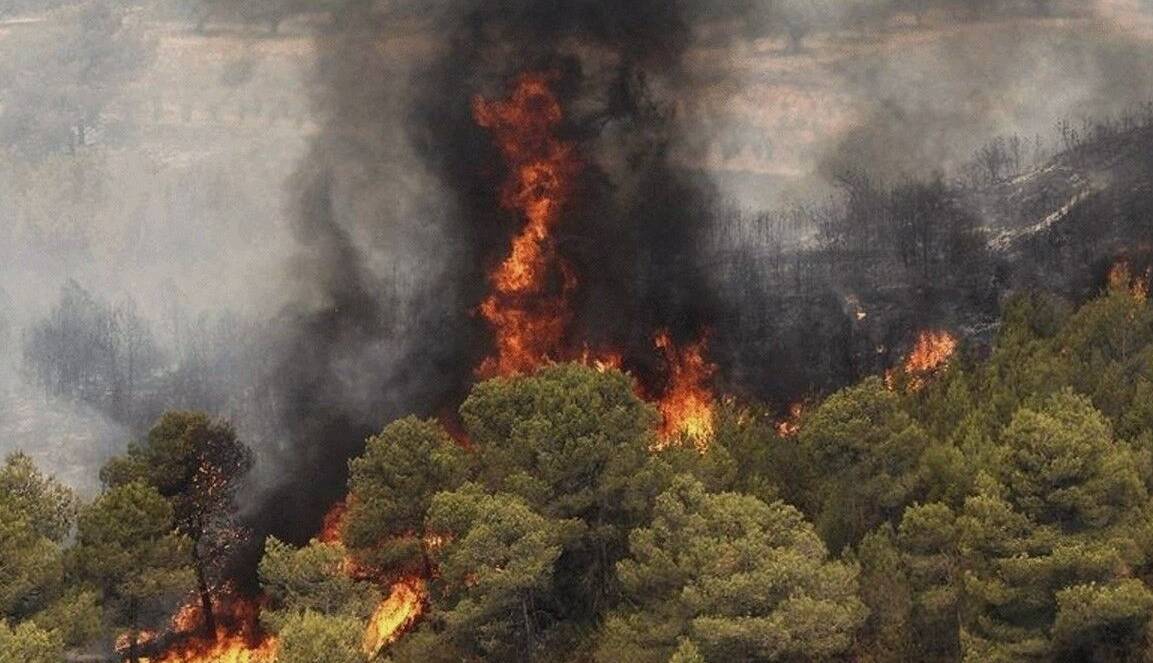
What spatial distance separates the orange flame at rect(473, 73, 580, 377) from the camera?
244ft

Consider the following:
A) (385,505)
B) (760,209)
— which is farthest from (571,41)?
(385,505)

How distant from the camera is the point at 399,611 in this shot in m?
57.4

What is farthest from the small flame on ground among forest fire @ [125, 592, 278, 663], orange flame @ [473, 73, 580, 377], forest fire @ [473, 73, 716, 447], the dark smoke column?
forest fire @ [125, 592, 278, 663]

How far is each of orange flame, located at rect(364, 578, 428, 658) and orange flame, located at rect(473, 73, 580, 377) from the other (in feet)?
60.2

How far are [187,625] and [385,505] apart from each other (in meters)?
22.3

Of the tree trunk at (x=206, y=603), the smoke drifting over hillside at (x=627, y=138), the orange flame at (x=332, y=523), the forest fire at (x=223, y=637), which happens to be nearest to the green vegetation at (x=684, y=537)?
the tree trunk at (x=206, y=603)

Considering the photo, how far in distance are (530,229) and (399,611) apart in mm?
26817

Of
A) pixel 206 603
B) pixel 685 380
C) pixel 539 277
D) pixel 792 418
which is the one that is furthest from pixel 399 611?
pixel 792 418

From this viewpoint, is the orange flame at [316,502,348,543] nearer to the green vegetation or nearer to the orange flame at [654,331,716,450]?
the green vegetation

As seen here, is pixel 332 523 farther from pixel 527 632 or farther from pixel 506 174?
pixel 527 632

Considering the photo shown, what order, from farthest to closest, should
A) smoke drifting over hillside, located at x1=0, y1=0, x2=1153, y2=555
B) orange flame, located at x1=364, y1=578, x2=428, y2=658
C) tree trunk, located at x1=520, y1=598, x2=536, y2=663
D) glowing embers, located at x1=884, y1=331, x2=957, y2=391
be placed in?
1. smoke drifting over hillside, located at x1=0, y1=0, x2=1153, y2=555
2. glowing embers, located at x1=884, y1=331, x2=957, y2=391
3. orange flame, located at x1=364, y1=578, x2=428, y2=658
4. tree trunk, located at x1=520, y1=598, x2=536, y2=663

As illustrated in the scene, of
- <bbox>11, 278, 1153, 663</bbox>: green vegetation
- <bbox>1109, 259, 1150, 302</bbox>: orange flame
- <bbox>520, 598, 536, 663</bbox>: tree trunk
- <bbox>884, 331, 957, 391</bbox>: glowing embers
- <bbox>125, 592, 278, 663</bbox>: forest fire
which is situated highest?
<bbox>11, 278, 1153, 663</bbox>: green vegetation

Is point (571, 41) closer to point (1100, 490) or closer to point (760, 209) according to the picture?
point (760, 209)

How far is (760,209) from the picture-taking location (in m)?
75.7
